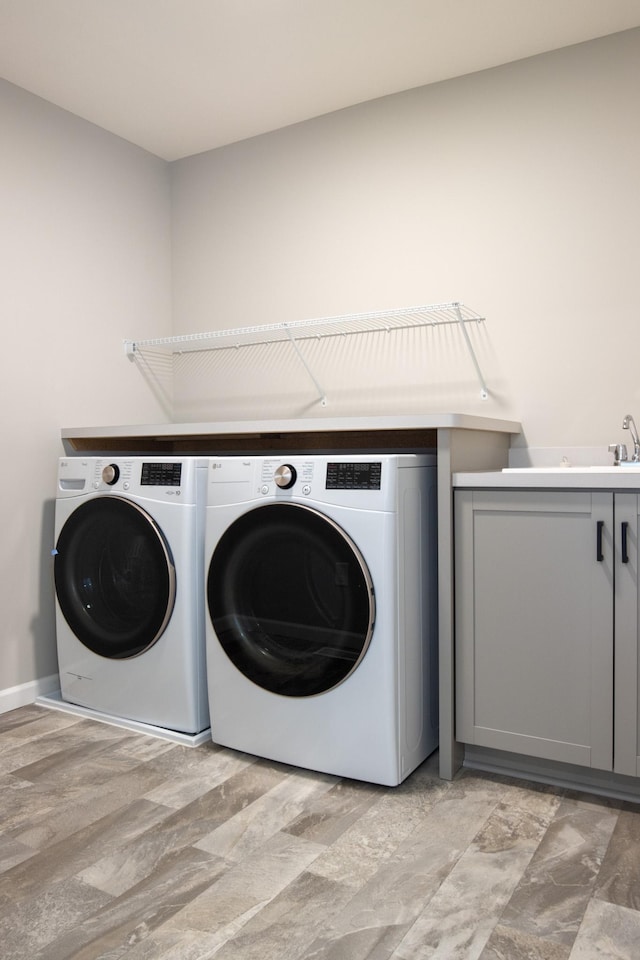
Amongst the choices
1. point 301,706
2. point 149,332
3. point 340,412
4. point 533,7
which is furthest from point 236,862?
point 533,7

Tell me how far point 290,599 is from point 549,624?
71cm

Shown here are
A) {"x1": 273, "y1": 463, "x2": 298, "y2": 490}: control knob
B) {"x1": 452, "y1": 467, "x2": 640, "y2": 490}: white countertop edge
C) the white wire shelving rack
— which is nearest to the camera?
{"x1": 452, "y1": 467, "x2": 640, "y2": 490}: white countertop edge

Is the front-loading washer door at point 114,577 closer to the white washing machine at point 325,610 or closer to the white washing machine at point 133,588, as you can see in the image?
the white washing machine at point 133,588

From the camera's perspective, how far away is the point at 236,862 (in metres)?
1.61

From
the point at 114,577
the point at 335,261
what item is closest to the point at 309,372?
the point at 335,261

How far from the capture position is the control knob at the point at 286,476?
6.69 feet

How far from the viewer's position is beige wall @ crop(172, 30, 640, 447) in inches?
91.4

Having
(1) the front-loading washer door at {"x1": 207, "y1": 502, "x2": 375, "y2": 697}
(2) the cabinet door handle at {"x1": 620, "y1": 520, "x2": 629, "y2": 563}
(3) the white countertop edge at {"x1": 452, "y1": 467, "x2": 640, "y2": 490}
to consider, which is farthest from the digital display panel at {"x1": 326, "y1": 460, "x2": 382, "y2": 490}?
(2) the cabinet door handle at {"x1": 620, "y1": 520, "x2": 629, "y2": 563}

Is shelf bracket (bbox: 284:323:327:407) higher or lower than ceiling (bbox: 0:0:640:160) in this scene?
lower

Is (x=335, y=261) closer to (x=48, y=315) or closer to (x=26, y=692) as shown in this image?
(x=48, y=315)

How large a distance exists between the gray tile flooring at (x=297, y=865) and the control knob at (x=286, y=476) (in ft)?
2.72

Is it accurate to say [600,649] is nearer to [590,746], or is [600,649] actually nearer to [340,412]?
[590,746]

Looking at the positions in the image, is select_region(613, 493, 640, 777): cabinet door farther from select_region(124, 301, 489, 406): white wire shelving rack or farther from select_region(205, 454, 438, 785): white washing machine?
select_region(124, 301, 489, 406): white wire shelving rack

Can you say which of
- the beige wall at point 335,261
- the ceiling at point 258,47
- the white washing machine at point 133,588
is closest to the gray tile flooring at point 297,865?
the white washing machine at point 133,588
